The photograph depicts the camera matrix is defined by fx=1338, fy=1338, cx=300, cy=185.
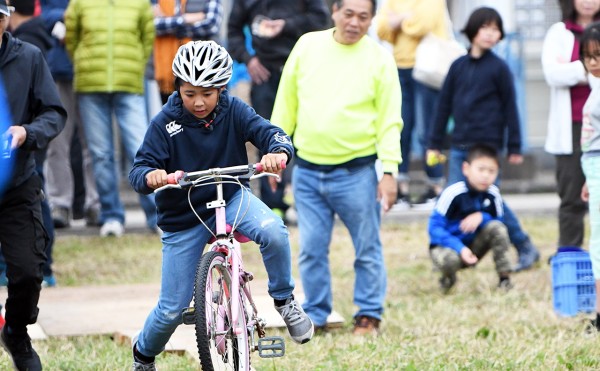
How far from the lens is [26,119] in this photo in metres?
6.51

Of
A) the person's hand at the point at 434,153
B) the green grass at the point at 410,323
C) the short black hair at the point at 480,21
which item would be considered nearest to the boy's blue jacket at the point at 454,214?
the green grass at the point at 410,323

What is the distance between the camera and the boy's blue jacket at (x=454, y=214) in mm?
9172

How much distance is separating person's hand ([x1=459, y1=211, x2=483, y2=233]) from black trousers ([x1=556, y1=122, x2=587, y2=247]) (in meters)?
0.66

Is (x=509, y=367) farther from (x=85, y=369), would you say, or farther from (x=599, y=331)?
(x=85, y=369)

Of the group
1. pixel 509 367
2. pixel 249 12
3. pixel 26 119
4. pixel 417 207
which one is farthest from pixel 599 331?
pixel 417 207

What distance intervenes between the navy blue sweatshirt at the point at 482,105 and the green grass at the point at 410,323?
39.3 inches

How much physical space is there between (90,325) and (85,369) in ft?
4.18

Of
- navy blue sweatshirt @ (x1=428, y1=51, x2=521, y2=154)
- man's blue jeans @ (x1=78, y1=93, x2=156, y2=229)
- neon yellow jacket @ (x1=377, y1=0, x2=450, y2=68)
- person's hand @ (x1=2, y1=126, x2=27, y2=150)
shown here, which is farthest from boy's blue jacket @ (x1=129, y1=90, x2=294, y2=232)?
neon yellow jacket @ (x1=377, y1=0, x2=450, y2=68)

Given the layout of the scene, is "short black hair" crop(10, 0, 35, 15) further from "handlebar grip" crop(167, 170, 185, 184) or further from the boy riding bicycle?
"handlebar grip" crop(167, 170, 185, 184)

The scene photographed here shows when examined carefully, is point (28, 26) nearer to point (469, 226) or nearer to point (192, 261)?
point (469, 226)

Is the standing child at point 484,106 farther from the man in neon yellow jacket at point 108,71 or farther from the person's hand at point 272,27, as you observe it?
the man in neon yellow jacket at point 108,71

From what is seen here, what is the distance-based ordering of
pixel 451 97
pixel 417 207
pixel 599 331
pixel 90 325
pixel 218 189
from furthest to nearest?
1. pixel 417 207
2. pixel 451 97
3. pixel 90 325
4. pixel 599 331
5. pixel 218 189

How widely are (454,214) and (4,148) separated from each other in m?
3.95

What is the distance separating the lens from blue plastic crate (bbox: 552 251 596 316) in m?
8.12
